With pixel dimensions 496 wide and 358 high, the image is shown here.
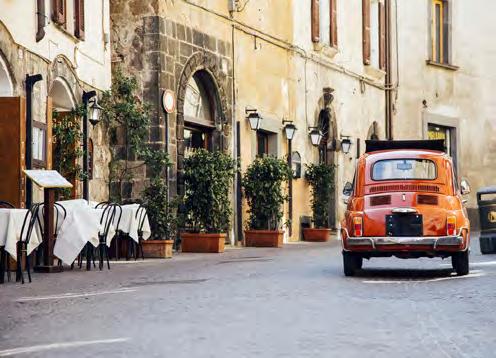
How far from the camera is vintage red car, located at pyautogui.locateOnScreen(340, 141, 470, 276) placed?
14.8 metres

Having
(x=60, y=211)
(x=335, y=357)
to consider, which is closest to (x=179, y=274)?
(x=60, y=211)

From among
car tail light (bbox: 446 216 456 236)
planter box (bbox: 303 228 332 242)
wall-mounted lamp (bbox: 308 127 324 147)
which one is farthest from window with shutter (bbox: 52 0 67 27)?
wall-mounted lamp (bbox: 308 127 324 147)

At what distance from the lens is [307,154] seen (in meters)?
31.0

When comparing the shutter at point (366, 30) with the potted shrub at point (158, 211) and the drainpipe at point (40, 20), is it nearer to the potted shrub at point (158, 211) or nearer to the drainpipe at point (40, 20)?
the potted shrub at point (158, 211)

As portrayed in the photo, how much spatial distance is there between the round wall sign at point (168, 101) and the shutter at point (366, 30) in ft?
44.7

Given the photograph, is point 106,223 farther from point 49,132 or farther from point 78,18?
point 78,18

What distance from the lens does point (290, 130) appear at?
28844mm

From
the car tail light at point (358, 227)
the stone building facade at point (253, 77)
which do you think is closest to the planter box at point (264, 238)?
the stone building facade at point (253, 77)

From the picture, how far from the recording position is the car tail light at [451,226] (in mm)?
14797

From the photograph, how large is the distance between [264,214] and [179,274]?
396 inches

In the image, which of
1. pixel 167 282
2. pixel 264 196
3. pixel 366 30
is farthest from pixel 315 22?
pixel 167 282

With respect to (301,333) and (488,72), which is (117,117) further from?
(488,72)

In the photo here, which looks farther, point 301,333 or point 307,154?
point 307,154

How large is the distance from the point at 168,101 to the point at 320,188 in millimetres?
8183
